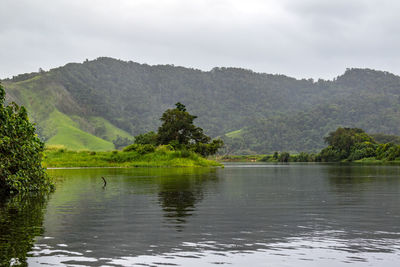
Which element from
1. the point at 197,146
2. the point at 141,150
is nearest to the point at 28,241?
the point at 141,150

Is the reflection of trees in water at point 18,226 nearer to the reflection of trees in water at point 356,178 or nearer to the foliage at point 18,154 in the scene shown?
the foliage at point 18,154

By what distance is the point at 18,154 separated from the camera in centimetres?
3241

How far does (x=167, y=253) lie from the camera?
48.9ft

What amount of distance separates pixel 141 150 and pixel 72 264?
293 feet

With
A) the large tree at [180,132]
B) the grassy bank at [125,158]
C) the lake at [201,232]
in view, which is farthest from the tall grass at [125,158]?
the lake at [201,232]

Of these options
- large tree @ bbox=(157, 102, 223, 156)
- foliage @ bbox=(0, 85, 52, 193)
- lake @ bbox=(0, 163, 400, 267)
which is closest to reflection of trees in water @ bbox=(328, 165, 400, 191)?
lake @ bbox=(0, 163, 400, 267)

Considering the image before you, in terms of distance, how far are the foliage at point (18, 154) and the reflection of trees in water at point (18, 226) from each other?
1738 mm

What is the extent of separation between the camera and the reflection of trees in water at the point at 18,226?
14359 mm

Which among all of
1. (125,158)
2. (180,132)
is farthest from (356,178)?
(180,132)

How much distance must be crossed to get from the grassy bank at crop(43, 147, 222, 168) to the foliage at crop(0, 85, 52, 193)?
6330 centimetres

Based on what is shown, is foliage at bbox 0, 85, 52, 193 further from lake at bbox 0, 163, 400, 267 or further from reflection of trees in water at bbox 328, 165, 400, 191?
reflection of trees in water at bbox 328, 165, 400, 191

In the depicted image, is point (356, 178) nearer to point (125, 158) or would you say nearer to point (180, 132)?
point (125, 158)

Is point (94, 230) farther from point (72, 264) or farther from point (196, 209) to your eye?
point (196, 209)

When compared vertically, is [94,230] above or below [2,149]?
below
